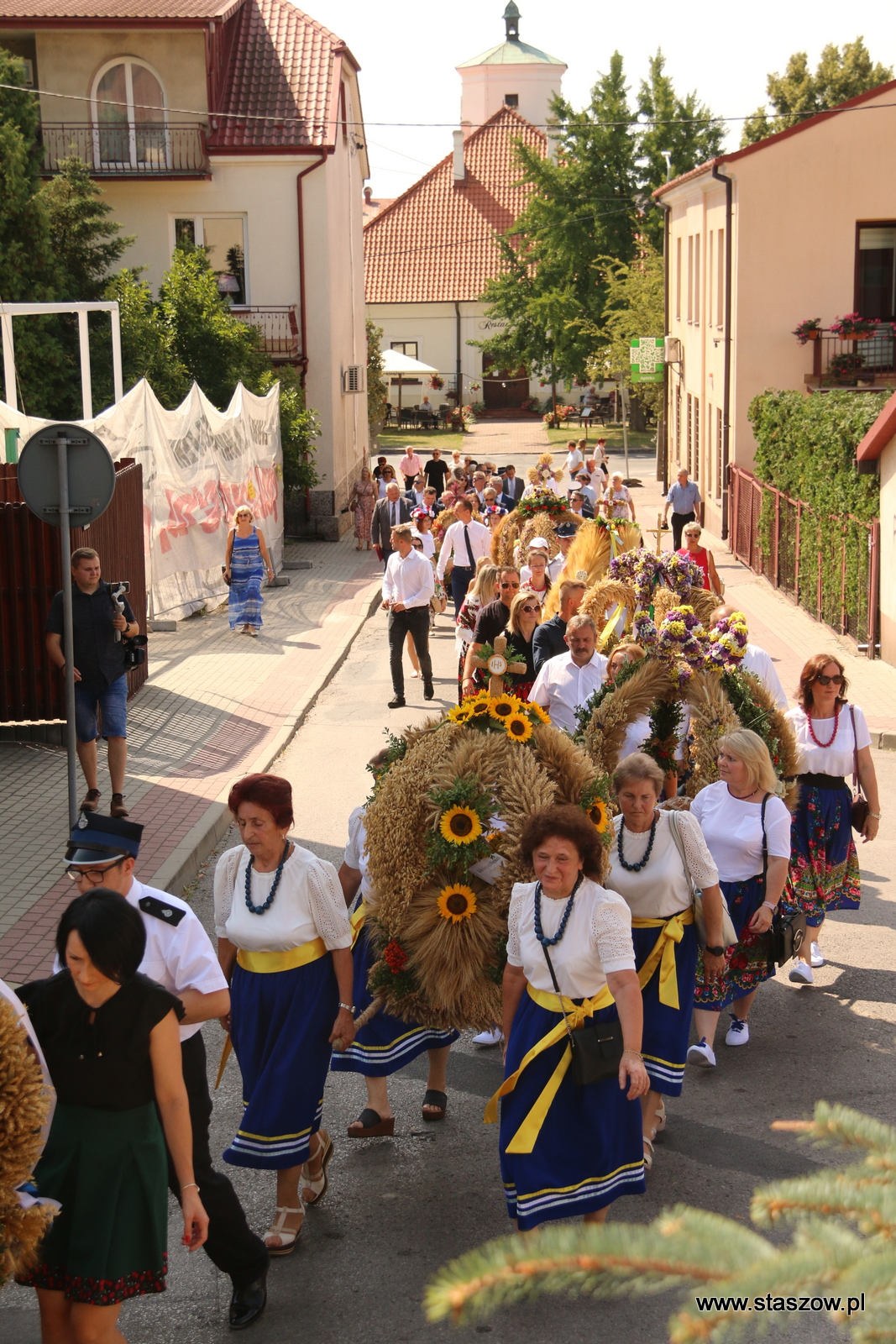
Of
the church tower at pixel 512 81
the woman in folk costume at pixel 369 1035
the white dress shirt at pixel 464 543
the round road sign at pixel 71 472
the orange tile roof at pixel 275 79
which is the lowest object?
the woman in folk costume at pixel 369 1035

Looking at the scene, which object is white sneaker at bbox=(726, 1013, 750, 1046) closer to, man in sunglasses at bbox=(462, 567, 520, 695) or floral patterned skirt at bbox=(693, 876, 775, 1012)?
floral patterned skirt at bbox=(693, 876, 775, 1012)

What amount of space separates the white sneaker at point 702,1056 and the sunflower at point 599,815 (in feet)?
5.40

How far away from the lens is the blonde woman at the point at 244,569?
59.8 feet

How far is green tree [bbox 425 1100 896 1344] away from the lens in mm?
1202

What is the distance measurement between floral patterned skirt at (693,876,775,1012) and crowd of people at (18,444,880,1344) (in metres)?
0.01

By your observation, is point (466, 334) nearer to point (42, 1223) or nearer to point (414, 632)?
point (414, 632)

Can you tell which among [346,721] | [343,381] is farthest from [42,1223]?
[343,381]

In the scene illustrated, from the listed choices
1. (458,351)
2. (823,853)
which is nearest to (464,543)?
(823,853)

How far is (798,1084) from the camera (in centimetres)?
639

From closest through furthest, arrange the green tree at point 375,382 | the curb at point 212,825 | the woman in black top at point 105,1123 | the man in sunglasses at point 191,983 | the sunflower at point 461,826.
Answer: the woman in black top at point 105,1123 → the man in sunglasses at point 191,983 → the sunflower at point 461,826 → the curb at point 212,825 → the green tree at point 375,382

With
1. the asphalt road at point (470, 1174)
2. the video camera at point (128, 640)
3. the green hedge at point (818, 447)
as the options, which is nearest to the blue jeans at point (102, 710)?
the video camera at point (128, 640)

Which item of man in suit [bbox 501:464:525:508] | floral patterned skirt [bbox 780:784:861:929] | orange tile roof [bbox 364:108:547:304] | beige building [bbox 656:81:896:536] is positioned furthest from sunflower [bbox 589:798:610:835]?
orange tile roof [bbox 364:108:547:304]

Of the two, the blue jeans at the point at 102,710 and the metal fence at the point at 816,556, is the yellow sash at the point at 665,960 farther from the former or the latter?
the metal fence at the point at 816,556

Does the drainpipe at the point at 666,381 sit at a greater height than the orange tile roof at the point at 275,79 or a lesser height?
lesser
